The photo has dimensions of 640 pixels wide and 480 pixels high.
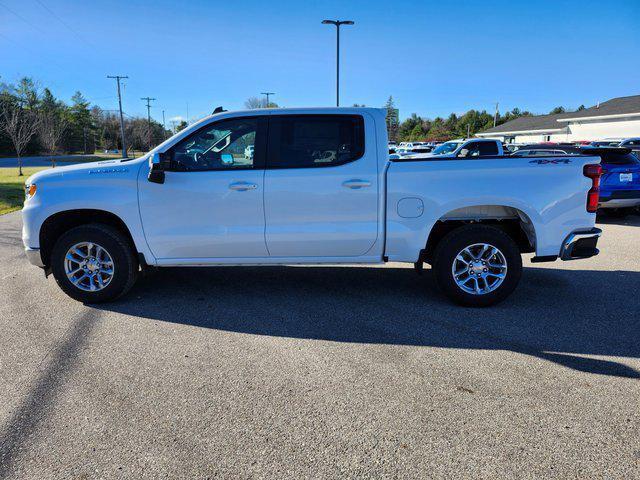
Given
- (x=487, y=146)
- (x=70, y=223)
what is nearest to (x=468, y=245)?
(x=70, y=223)

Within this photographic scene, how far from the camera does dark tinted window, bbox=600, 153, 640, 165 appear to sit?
10148 millimetres

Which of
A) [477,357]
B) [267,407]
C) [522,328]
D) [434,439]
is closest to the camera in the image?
[434,439]

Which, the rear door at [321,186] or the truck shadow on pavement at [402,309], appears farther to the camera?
the rear door at [321,186]

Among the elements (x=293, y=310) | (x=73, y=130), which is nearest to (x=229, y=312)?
(x=293, y=310)

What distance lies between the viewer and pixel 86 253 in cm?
504

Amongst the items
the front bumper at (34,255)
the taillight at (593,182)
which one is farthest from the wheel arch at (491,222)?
the front bumper at (34,255)

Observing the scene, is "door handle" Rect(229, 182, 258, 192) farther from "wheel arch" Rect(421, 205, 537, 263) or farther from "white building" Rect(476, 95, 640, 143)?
"white building" Rect(476, 95, 640, 143)

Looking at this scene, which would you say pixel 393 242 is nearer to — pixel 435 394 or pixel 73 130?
pixel 435 394

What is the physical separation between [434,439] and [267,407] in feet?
3.51

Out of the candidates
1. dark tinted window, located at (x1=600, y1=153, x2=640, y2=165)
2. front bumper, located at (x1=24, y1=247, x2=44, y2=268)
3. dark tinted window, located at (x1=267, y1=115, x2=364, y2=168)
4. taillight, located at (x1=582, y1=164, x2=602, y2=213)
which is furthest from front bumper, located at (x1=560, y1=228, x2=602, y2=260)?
dark tinted window, located at (x1=600, y1=153, x2=640, y2=165)

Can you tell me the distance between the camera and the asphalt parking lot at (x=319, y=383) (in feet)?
8.50

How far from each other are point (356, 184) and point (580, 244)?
2.35 metres

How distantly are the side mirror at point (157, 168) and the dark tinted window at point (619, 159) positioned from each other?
9481 millimetres

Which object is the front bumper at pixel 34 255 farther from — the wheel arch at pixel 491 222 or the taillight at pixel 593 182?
the taillight at pixel 593 182
